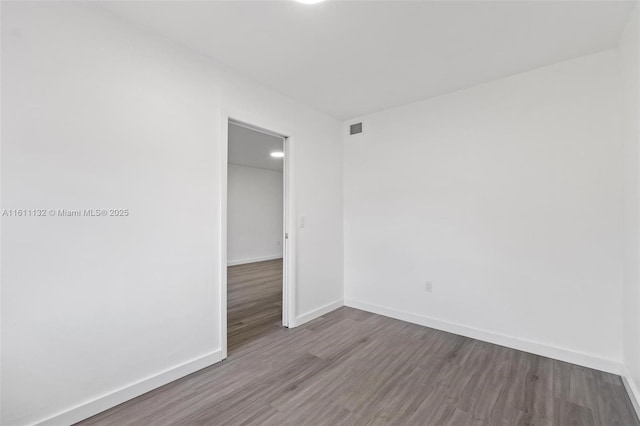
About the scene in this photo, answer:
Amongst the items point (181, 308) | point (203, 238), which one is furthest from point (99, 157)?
point (181, 308)

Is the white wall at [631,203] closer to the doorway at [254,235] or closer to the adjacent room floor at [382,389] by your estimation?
the adjacent room floor at [382,389]

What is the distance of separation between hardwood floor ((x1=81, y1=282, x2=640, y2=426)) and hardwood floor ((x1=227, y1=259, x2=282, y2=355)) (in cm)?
19

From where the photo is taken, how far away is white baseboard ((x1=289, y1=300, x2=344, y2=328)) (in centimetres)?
328

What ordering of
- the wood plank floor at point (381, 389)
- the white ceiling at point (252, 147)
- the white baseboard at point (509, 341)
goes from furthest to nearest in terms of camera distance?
1. the white ceiling at point (252, 147)
2. the white baseboard at point (509, 341)
3. the wood plank floor at point (381, 389)

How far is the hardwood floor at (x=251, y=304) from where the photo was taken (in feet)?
10.0

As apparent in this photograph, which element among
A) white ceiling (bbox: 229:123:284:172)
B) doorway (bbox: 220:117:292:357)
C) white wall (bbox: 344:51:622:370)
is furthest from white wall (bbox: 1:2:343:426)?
white wall (bbox: 344:51:622:370)

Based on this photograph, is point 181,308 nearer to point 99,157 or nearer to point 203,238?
point 203,238

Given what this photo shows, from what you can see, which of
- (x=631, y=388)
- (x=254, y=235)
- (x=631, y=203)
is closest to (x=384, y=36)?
(x=631, y=203)

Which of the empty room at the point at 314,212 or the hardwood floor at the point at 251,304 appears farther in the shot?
the hardwood floor at the point at 251,304

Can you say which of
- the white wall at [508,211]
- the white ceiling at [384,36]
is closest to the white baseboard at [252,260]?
the white wall at [508,211]

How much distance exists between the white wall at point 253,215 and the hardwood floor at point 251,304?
973 mm

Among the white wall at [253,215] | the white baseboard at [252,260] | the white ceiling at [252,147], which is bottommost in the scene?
the white baseboard at [252,260]

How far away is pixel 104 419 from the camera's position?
177 centimetres

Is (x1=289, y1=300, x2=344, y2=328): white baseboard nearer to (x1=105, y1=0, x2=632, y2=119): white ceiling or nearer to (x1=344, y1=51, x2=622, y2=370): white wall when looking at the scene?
(x1=344, y1=51, x2=622, y2=370): white wall
